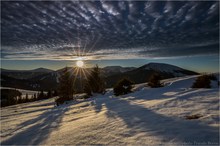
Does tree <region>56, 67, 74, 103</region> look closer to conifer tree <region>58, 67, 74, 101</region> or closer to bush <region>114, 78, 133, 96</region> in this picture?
conifer tree <region>58, 67, 74, 101</region>

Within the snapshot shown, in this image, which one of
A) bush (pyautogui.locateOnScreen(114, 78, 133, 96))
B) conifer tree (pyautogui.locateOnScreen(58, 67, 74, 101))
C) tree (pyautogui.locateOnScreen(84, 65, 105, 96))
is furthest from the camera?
tree (pyautogui.locateOnScreen(84, 65, 105, 96))

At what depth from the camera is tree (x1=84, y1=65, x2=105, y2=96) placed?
27216mm

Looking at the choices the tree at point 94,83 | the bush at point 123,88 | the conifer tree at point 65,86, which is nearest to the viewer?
the bush at point 123,88

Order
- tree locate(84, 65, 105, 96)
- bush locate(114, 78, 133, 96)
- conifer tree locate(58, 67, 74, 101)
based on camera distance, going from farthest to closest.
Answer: tree locate(84, 65, 105, 96) → conifer tree locate(58, 67, 74, 101) → bush locate(114, 78, 133, 96)

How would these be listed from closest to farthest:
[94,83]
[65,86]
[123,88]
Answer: [123,88], [65,86], [94,83]

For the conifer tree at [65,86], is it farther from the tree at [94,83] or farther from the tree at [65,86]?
the tree at [94,83]

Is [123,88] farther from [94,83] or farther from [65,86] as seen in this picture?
[94,83]

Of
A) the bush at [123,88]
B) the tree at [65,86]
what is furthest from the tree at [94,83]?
the bush at [123,88]

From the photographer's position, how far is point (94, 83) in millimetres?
28375

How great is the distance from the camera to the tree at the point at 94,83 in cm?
2722

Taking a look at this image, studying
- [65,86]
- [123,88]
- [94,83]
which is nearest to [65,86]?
[65,86]

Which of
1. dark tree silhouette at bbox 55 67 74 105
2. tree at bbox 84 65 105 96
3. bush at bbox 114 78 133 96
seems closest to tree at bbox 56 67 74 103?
dark tree silhouette at bbox 55 67 74 105

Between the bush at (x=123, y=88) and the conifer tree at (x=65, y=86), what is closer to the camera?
the bush at (x=123, y=88)

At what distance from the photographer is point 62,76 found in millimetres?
24344
